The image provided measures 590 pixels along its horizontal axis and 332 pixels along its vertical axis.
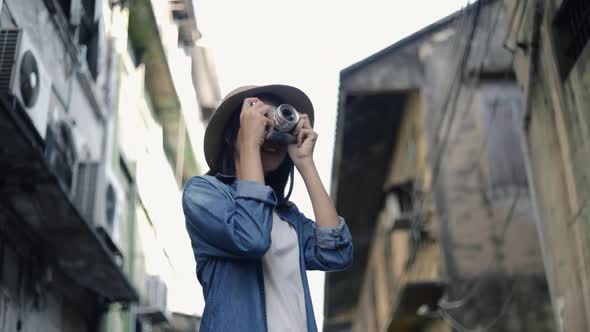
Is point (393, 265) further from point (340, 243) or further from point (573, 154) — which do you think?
point (340, 243)

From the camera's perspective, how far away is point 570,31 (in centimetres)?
658

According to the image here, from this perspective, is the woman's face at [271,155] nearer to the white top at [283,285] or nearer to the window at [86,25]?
the white top at [283,285]

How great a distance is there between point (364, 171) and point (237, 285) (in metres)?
16.2

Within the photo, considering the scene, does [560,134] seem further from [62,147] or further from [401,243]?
[401,243]

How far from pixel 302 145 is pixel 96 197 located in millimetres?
6230

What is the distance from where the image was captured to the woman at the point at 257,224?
282 cm

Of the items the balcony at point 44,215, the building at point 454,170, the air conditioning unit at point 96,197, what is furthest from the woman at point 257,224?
the building at point 454,170

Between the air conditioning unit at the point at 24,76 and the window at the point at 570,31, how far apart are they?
148 inches

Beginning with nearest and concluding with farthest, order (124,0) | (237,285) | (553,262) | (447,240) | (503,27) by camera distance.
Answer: (237,285) → (553,262) → (124,0) → (447,240) → (503,27)

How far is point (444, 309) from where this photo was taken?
13.7m

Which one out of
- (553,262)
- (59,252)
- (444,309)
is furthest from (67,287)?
(444,309)

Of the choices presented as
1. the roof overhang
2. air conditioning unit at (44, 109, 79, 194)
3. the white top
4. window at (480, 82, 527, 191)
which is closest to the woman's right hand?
the white top

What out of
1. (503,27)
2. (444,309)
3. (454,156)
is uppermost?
(503,27)

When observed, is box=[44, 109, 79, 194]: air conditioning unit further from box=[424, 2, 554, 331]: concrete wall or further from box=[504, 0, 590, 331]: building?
box=[424, 2, 554, 331]: concrete wall
